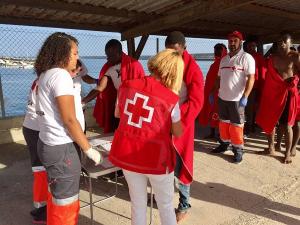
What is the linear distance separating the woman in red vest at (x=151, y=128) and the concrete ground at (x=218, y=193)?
42.0 inches

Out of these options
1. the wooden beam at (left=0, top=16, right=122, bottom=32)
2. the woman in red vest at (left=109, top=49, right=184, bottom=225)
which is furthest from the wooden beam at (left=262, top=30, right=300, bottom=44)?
the woman in red vest at (left=109, top=49, right=184, bottom=225)

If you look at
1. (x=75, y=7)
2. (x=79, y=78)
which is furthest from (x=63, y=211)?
(x=75, y=7)

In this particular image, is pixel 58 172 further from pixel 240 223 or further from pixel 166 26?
pixel 166 26

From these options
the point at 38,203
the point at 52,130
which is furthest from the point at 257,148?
the point at 52,130

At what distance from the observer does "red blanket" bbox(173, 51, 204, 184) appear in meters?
3.17

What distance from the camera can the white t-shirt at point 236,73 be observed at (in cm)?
500

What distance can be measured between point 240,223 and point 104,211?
1.40 meters

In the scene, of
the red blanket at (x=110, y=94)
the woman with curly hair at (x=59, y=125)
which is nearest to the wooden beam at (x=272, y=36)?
the red blanket at (x=110, y=94)

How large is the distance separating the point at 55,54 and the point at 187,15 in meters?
3.68

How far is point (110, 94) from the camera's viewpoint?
14.5 feet

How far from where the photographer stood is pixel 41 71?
8.59 ft

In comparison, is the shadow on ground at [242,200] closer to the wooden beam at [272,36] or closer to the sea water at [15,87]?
the sea water at [15,87]

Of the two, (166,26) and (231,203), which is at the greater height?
(166,26)

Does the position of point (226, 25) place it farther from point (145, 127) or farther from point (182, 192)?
point (145, 127)
